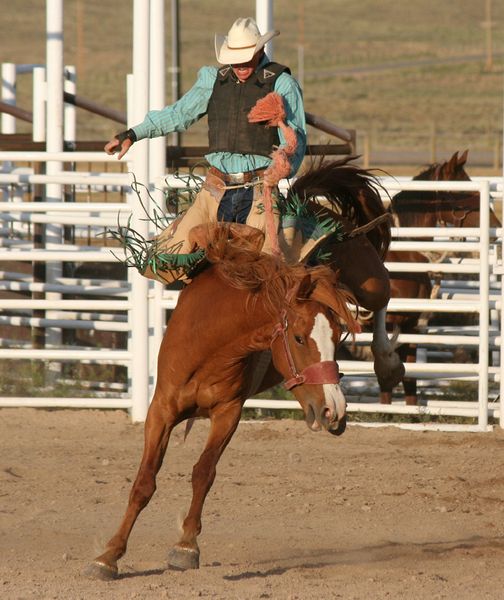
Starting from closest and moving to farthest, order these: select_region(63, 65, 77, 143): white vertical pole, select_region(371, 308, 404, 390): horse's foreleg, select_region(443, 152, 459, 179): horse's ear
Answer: select_region(371, 308, 404, 390): horse's foreleg
select_region(443, 152, 459, 179): horse's ear
select_region(63, 65, 77, 143): white vertical pole

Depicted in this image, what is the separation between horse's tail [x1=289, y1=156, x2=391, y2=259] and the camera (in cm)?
615

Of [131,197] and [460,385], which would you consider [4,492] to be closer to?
[131,197]

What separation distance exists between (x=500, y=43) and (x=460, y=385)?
6144 centimetres

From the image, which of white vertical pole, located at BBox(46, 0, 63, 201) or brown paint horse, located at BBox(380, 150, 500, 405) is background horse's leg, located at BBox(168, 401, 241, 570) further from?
white vertical pole, located at BBox(46, 0, 63, 201)

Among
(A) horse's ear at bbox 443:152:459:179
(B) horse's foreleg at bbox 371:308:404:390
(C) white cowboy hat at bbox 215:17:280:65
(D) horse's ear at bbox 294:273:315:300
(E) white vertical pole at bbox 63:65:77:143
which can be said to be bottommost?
(B) horse's foreleg at bbox 371:308:404:390

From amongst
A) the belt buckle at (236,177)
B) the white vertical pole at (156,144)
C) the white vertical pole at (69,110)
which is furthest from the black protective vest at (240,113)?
the white vertical pole at (69,110)

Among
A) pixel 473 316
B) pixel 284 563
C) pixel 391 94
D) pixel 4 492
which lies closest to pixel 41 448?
pixel 4 492

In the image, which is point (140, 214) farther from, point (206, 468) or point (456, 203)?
point (206, 468)

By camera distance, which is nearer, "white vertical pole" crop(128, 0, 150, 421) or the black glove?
the black glove

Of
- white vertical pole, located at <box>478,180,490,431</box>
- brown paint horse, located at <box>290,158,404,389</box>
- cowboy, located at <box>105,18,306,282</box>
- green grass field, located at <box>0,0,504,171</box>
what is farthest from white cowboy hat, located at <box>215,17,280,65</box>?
green grass field, located at <box>0,0,504,171</box>

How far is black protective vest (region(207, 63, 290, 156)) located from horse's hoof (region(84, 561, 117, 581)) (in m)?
1.95

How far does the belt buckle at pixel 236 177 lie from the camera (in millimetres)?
5719

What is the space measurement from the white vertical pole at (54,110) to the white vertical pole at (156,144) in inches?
46.0

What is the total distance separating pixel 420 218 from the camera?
9570 mm
